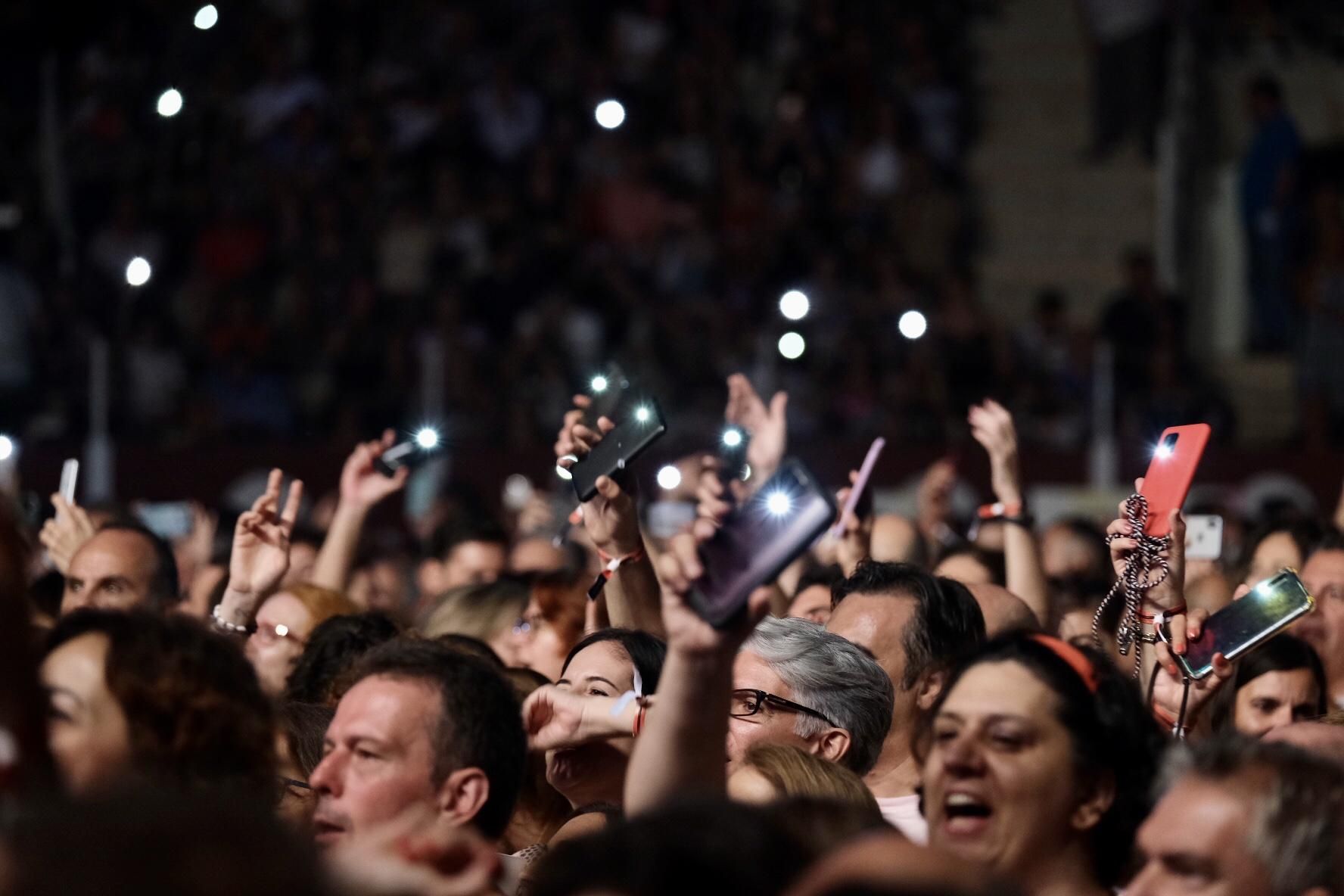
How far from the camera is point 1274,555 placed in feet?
22.5

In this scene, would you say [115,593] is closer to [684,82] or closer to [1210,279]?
[684,82]

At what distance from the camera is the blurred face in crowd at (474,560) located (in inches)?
325

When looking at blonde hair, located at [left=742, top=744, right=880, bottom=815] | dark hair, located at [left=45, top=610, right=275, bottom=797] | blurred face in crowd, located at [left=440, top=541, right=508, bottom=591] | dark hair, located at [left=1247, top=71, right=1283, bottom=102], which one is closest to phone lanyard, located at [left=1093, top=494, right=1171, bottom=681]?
blonde hair, located at [left=742, top=744, right=880, bottom=815]

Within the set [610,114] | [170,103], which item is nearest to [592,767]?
[610,114]

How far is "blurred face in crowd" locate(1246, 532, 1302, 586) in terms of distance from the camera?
6.69 m

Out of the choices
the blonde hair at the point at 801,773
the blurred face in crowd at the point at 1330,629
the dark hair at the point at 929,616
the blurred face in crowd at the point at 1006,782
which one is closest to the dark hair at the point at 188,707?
the blonde hair at the point at 801,773

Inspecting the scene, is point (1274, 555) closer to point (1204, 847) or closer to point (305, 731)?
point (305, 731)

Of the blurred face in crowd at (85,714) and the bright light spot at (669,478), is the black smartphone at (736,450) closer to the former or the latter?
the bright light spot at (669,478)

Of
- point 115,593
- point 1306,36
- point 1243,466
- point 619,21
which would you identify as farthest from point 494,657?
point 1306,36

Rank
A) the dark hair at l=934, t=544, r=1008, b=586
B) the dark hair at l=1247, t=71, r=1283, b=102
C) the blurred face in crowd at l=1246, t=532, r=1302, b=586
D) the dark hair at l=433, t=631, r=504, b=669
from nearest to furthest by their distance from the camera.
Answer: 1. the dark hair at l=433, t=631, r=504, b=669
2. the dark hair at l=934, t=544, r=1008, b=586
3. the blurred face in crowd at l=1246, t=532, r=1302, b=586
4. the dark hair at l=1247, t=71, r=1283, b=102

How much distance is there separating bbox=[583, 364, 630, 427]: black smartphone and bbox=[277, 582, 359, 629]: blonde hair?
1.03 meters

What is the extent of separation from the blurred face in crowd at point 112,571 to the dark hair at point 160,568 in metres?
0.02

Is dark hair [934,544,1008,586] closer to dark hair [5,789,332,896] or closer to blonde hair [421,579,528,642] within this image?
blonde hair [421,579,528,642]

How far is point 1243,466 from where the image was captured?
1263 cm
